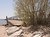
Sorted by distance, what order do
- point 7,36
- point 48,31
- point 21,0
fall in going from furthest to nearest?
point 21,0 → point 7,36 → point 48,31

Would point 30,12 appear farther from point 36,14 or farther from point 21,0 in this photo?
point 21,0

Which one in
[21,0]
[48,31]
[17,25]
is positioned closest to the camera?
[48,31]

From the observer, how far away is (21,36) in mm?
6391

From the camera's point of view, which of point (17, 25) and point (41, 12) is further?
point (17, 25)

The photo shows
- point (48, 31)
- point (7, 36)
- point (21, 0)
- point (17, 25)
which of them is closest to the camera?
point (48, 31)

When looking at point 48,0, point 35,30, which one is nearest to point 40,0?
point 48,0

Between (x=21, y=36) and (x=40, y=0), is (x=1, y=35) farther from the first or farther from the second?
(x=40, y=0)

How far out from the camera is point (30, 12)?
7215 millimetres

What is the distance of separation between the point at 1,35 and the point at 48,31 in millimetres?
2293

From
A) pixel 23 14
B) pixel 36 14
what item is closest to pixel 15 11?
pixel 23 14

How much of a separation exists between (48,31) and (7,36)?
192cm

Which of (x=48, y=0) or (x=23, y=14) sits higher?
(x=48, y=0)

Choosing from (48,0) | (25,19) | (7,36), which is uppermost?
(48,0)

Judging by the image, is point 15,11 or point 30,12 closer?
point 30,12
